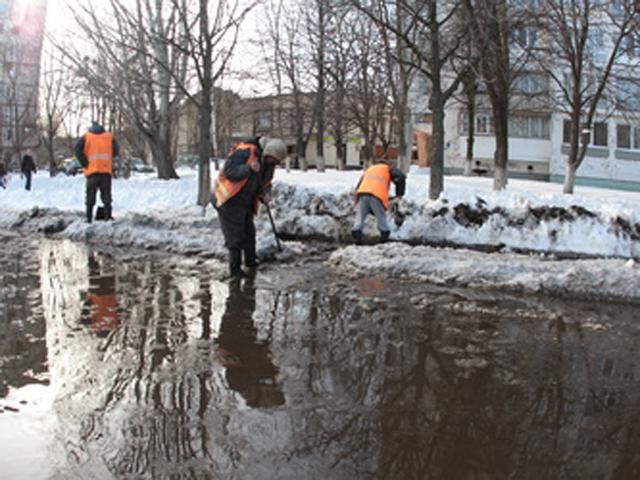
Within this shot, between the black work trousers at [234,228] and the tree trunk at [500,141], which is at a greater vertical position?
the tree trunk at [500,141]

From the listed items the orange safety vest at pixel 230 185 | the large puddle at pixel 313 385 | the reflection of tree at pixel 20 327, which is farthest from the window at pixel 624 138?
the reflection of tree at pixel 20 327

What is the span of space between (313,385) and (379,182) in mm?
6177

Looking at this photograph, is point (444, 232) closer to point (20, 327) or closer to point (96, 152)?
point (96, 152)

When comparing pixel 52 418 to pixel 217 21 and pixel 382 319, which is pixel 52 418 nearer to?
pixel 382 319

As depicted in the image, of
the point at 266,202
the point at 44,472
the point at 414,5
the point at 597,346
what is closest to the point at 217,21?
the point at 414,5

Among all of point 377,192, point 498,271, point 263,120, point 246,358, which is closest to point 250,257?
point 377,192

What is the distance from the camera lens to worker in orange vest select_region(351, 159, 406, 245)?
31.1ft

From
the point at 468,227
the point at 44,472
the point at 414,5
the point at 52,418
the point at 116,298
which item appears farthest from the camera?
the point at 414,5

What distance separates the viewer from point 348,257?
7.88 m

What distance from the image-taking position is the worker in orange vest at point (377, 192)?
9492 millimetres

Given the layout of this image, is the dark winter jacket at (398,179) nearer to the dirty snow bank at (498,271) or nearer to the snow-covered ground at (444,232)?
the snow-covered ground at (444,232)

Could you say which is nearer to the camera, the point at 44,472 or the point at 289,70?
the point at 44,472

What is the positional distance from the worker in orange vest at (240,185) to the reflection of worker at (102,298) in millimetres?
1364

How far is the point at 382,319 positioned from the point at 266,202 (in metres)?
2.84
